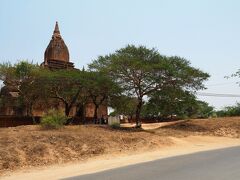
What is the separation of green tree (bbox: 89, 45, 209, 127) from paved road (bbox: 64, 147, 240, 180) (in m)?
13.4

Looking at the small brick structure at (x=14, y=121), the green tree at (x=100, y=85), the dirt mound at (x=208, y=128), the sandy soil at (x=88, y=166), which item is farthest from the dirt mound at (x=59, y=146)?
the small brick structure at (x=14, y=121)

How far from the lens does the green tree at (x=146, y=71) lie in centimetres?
2731

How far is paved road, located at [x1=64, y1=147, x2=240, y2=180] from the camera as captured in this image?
10795 mm

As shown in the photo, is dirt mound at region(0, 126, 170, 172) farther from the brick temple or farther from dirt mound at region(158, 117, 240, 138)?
the brick temple

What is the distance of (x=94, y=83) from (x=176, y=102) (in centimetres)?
718

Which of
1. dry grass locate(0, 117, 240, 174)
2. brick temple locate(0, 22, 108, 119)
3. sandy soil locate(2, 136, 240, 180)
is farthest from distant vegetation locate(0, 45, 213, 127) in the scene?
sandy soil locate(2, 136, 240, 180)

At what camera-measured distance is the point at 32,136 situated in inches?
703

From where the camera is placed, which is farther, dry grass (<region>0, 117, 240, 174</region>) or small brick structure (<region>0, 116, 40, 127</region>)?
small brick structure (<region>0, 116, 40, 127</region>)

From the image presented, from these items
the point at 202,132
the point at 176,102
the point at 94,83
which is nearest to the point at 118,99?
the point at 94,83

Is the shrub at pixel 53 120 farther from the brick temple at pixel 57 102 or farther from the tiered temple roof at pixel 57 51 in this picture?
the tiered temple roof at pixel 57 51

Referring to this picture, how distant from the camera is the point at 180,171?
11.8 meters

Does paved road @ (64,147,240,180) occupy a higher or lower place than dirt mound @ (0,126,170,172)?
lower

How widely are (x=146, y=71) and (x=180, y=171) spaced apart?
52.1 feet

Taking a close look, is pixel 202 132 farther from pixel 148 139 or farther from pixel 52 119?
pixel 52 119
